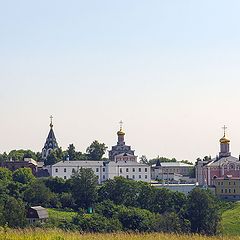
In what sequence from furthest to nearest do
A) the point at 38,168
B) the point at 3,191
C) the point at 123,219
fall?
the point at 38,168
the point at 3,191
the point at 123,219

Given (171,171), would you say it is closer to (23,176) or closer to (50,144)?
(50,144)

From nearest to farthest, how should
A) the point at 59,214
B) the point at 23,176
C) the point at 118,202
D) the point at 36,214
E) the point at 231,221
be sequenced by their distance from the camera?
the point at 36,214 → the point at 231,221 → the point at 59,214 → the point at 118,202 → the point at 23,176

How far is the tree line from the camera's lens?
136 ft

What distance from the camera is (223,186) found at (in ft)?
210

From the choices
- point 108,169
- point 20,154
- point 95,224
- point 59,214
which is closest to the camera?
point 95,224

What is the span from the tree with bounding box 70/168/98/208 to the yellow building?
39.8ft

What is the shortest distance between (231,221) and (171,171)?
35.9m

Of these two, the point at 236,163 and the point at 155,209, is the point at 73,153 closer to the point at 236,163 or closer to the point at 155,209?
the point at 236,163

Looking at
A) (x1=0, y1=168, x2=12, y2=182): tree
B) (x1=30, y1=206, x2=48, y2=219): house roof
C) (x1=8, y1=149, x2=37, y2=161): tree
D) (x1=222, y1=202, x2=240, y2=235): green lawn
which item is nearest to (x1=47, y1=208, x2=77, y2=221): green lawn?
(x1=30, y1=206, x2=48, y2=219): house roof

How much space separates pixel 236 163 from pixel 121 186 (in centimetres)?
1623

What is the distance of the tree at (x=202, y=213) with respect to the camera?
4300cm

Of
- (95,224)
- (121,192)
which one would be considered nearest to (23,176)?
(121,192)

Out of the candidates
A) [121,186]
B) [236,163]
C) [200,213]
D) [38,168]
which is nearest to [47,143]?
[38,168]

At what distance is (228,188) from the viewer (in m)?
63.6
